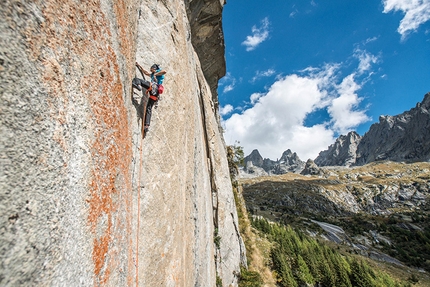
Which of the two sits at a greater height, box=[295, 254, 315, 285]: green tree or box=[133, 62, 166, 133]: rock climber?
box=[133, 62, 166, 133]: rock climber

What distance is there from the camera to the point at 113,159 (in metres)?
5.66

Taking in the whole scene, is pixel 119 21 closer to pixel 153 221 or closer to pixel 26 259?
pixel 26 259

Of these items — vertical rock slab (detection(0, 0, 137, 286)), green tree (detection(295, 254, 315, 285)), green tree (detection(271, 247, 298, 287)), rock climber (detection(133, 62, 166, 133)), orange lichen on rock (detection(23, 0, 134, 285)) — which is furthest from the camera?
green tree (detection(295, 254, 315, 285))

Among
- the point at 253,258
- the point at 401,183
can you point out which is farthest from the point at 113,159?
the point at 401,183

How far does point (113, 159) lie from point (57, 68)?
239 cm

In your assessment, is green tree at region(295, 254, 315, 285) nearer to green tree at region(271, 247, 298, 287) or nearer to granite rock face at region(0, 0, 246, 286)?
green tree at region(271, 247, 298, 287)

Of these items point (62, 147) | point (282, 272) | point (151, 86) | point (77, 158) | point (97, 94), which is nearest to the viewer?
point (62, 147)

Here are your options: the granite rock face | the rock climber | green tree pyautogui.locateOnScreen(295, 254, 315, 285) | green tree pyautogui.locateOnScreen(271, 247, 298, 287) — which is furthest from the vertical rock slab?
green tree pyautogui.locateOnScreen(295, 254, 315, 285)

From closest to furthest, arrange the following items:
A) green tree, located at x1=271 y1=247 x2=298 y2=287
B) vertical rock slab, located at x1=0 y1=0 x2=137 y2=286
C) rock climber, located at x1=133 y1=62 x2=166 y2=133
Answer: vertical rock slab, located at x1=0 y1=0 x2=137 y2=286
rock climber, located at x1=133 y1=62 x2=166 y2=133
green tree, located at x1=271 y1=247 x2=298 y2=287

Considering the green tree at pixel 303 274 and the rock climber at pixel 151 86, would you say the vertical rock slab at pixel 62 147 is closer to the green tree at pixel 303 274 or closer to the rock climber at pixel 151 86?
the rock climber at pixel 151 86

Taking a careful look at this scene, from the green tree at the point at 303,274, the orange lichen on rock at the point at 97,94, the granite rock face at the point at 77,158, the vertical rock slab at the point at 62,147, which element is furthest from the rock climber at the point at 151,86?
the green tree at the point at 303,274

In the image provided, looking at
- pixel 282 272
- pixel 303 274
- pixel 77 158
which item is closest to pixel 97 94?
pixel 77 158

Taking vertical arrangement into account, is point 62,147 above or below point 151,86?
below

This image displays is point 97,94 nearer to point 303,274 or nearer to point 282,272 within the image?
point 282,272
